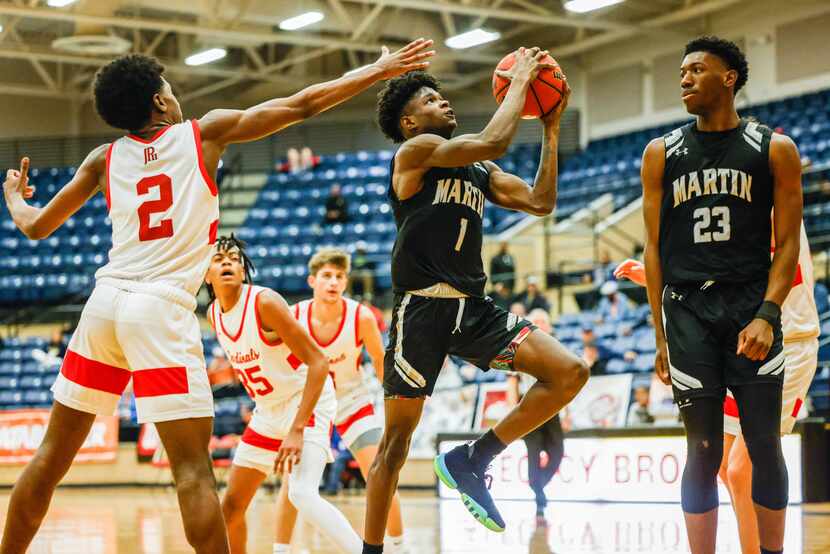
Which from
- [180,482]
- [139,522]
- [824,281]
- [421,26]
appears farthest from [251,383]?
[421,26]

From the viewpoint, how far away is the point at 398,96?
4.94m

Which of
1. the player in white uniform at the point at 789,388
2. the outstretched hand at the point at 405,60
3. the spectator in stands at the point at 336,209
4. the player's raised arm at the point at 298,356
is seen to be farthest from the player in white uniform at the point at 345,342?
the spectator in stands at the point at 336,209

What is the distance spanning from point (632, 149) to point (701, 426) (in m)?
17.3

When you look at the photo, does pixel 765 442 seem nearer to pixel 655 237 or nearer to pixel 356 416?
pixel 655 237

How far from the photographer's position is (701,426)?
13.6 ft

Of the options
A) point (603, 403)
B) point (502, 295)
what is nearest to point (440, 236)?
point (603, 403)

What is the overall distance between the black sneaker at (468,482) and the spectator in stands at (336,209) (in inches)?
640

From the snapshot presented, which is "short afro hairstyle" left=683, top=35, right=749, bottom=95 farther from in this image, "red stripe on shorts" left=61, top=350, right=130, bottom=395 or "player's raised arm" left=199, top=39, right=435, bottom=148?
"red stripe on shorts" left=61, top=350, right=130, bottom=395

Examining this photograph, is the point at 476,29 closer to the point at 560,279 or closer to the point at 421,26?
the point at 421,26

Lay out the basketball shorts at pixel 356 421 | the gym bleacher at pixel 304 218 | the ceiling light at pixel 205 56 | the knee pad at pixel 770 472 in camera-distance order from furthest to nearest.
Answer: the ceiling light at pixel 205 56
the gym bleacher at pixel 304 218
the basketball shorts at pixel 356 421
the knee pad at pixel 770 472

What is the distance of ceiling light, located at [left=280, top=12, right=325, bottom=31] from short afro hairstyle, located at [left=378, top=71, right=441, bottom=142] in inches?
626

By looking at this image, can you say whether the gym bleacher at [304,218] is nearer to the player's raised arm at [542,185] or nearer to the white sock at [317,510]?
the player's raised arm at [542,185]

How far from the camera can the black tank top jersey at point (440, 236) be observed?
466 cm

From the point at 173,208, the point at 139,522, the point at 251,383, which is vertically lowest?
the point at 139,522
